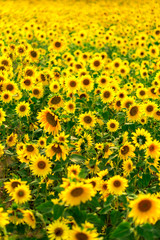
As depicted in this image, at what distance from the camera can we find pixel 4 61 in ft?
19.7

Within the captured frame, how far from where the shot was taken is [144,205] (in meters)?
2.12

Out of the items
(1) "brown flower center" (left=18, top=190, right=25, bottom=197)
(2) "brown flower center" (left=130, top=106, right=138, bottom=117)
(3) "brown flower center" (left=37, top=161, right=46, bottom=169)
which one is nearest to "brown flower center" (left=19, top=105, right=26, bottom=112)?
(3) "brown flower center" (left=37, top=161, right=46, bottom=169)

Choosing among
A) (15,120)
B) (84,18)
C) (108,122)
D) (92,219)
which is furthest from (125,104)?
(84,18)

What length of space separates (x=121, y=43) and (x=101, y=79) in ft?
18.0

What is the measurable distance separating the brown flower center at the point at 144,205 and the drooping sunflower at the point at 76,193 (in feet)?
1.34

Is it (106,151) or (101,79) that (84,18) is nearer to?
(101,79)

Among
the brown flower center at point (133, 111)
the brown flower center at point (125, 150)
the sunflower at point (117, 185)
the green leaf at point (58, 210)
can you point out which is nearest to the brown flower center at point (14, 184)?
the green leaf at point (58, 210)

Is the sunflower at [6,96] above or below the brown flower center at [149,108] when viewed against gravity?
above

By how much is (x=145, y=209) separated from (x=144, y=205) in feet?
0.10

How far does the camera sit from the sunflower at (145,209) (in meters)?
2.10

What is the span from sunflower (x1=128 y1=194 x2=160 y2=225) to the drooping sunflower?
39 cm

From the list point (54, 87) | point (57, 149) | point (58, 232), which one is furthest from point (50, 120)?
point (54, 87)

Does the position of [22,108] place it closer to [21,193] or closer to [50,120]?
[50,120]

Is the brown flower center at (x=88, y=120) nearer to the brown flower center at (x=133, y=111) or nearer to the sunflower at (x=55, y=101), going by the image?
the sunflower at (x=55, y=101)
